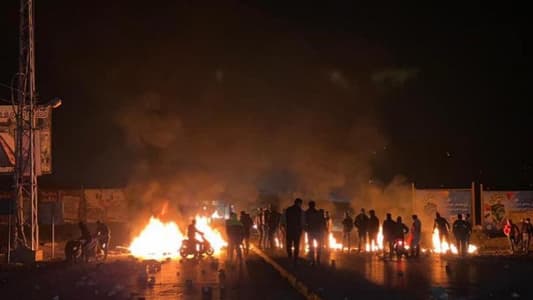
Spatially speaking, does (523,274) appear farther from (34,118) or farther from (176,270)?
(34,118)

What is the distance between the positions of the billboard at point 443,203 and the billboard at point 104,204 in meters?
15.3

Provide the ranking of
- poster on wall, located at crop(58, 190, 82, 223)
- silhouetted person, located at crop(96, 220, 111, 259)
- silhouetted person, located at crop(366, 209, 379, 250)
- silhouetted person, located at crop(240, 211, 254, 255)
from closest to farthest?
silhouetted person, located at crop(240, 211, 254, 255)
silhouetted person, located at crop(366, 209, 379, 250)
silhouetted person, located at crop(96, 220, 111, 259)
poster on wall, located at crop(58, 190, 82, 223)

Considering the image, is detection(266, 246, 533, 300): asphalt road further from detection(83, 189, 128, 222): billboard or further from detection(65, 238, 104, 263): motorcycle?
detection(83, 189, 128, 222): billboard

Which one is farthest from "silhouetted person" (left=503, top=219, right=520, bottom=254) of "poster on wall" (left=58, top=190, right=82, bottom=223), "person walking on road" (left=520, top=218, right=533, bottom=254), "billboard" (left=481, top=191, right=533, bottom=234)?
"poster on wall" (left=58, top=190, right=82, bottom=223)

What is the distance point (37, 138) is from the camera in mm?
27422

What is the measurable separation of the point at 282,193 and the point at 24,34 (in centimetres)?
2255

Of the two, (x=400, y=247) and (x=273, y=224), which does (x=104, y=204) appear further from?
(x=400, y=247)

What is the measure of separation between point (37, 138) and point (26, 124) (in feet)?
2.63

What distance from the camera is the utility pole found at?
25453mm

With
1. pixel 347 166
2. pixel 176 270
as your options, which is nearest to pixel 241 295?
pixel 176 270

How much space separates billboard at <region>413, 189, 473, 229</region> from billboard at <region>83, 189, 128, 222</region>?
50.3ft

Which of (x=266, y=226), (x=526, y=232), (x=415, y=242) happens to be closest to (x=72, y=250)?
(x=266, y=226)

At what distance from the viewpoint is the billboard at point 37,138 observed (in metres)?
27.6

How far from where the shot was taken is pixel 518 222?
115ft
